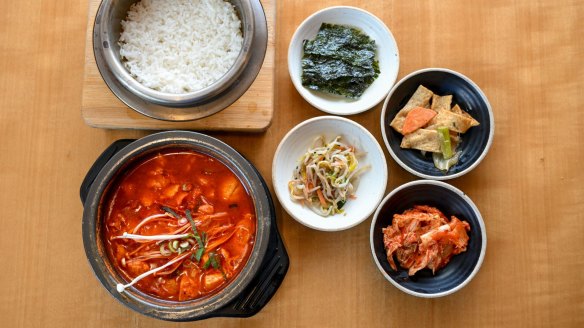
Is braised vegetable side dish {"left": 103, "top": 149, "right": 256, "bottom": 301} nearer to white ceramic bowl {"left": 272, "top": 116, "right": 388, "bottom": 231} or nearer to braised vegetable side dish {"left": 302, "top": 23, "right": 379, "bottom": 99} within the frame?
white ceramic bowl {"left": 272, "top": 116, "right": 388, "bottom": 231}

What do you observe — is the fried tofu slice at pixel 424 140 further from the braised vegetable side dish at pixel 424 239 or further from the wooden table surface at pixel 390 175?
the braised vegetable side dish at pixel 424 239

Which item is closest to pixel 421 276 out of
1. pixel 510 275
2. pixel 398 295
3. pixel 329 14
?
pixel 398 295

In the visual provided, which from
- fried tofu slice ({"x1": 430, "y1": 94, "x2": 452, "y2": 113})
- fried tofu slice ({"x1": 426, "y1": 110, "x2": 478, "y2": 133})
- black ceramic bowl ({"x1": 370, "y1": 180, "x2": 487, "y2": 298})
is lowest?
black ceramic bowl ({"x1": 370, "y1": 180, "x2": 487, "y2": 298})

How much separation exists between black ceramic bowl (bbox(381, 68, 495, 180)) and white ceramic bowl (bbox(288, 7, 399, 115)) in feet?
0.24

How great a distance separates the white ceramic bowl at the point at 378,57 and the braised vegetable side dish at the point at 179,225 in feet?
1.75

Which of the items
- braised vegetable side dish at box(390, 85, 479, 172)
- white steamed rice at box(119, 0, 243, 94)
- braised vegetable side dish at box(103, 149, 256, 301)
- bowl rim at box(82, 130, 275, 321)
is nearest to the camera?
bowl rim at box(82, 130, 275, 321)

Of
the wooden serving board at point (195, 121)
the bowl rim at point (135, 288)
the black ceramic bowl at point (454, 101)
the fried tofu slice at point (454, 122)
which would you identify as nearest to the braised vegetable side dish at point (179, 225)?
the bowl rim at point (135, 288)

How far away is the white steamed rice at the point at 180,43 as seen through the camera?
2.24 m

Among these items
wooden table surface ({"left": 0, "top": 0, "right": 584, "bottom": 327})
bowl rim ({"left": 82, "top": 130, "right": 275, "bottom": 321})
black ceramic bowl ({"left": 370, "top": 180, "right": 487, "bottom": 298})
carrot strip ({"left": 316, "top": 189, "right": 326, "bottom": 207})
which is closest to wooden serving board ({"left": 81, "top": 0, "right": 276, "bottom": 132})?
wooden table surface ({"left": 0, "top": 0, "right": 584, "bottom": 327})

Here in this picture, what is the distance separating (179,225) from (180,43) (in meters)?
0.75

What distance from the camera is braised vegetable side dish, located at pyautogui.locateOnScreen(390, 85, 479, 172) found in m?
2.35

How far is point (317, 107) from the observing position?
7.77 feet

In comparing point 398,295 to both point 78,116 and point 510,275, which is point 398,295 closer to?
point 510,275

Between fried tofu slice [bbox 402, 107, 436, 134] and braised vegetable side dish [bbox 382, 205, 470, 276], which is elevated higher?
fried tofu slice [bbox 402, 107, 436, 134]
